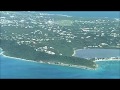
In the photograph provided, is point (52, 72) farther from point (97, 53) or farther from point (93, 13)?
point (93, 13)

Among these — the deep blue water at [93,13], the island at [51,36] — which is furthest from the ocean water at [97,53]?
the deep blue water at [93,13]

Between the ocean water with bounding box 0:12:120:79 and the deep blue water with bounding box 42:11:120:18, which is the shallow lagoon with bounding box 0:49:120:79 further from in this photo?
the deep blue water with bounding box 42:11:120:18

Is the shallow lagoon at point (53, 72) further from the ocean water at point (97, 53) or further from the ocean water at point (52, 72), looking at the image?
the ocean water at point (97, 53)

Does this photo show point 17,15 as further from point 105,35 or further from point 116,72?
point 116,72

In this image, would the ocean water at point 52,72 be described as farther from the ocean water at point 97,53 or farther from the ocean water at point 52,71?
the ocean water at point 97,53

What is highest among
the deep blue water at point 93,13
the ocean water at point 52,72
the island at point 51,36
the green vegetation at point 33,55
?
the deep blue water at point 93,13

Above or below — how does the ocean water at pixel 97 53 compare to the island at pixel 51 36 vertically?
below
